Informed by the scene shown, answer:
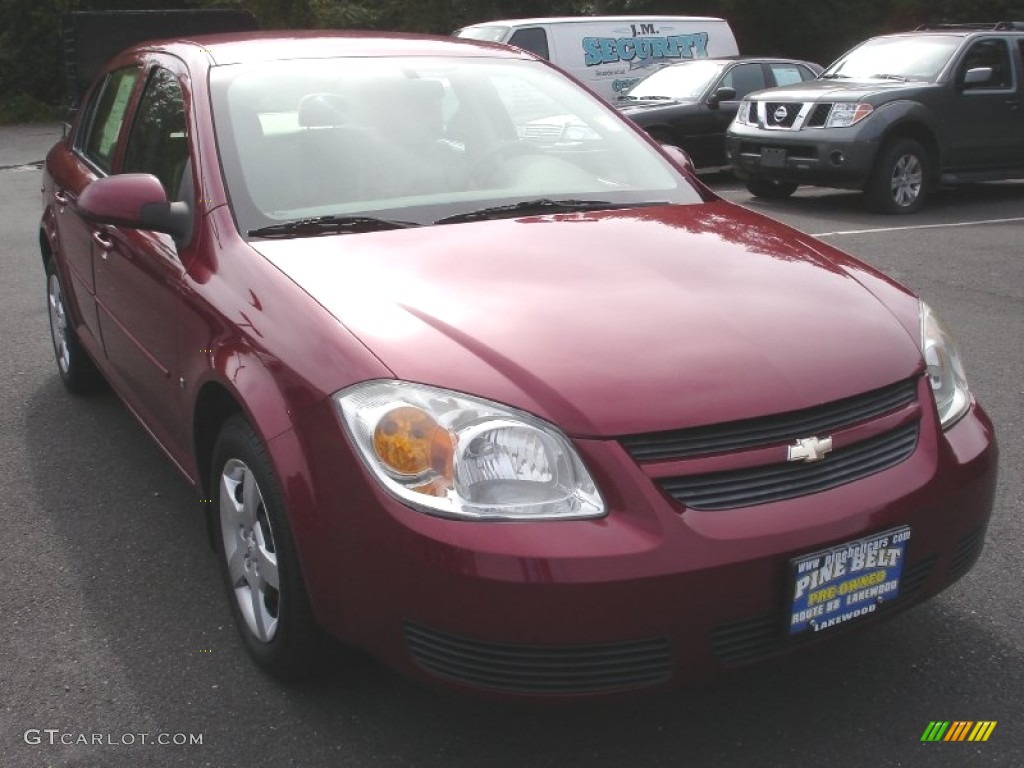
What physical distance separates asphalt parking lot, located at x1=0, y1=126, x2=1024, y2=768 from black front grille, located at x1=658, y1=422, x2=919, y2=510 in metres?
0.46

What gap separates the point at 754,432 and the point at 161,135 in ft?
7.58

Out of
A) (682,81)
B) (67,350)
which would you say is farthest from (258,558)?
(682,81)

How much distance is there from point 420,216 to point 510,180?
1.32 ft

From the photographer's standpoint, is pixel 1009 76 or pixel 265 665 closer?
pixel 265 665

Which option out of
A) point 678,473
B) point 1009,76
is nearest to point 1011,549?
point 678,473

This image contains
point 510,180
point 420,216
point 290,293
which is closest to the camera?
point 290,293

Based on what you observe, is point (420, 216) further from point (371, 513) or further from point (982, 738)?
point (982, 738)

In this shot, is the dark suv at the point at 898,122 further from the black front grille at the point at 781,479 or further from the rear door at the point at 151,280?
the black front grille at the point at 781,479

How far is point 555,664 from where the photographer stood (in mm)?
2311

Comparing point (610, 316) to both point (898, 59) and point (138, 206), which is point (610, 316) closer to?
point (138, 206)

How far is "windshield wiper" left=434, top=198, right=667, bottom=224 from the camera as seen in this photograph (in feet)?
A: 10.9

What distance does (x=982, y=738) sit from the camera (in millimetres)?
2660

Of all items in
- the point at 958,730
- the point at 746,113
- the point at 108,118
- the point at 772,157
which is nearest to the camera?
the point at 958,730

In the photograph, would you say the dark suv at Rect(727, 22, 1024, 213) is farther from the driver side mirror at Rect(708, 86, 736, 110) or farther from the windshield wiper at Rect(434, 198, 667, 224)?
the windshield wiper at Rect(434, 198, 667, 224)
